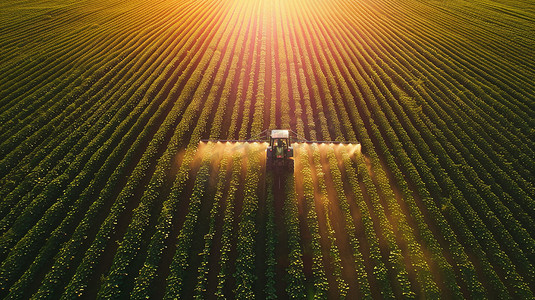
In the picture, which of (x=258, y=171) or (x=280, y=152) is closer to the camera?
(x=280, y=152)

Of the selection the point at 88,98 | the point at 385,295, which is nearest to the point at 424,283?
the point at 385,295

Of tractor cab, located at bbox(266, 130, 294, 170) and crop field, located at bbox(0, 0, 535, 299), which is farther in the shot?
tractor cab, located at bbox(266, 130, 294, 170)

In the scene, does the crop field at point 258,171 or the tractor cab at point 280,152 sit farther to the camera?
the tractor cab at point 280,152

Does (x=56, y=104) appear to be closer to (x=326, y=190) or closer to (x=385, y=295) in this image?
(x=326, y=190)

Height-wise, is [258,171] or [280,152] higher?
[280,152]
